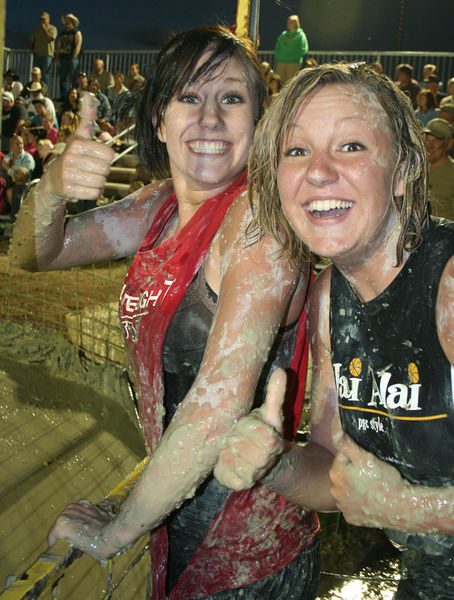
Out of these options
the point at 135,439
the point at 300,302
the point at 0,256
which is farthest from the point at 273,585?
the point at 0,256

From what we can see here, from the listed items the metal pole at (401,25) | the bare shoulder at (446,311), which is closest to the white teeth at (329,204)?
the bare shoulder at (446,311)

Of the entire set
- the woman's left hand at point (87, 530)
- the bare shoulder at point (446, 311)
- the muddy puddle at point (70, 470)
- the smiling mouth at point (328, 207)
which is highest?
the smiling mouth at point (328, 207)

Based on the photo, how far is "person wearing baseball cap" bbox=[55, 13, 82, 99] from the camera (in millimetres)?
11492

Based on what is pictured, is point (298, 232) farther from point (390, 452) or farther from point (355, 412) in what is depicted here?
point (390, 452)

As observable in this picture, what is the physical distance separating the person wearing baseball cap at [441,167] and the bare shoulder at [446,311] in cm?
408

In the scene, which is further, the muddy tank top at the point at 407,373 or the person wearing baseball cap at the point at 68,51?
the person wearing baseball cap at the point at 68,51

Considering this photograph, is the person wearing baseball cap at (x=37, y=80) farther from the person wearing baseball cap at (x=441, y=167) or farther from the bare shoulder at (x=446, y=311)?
the bare shoulder at (x=446, y=311)

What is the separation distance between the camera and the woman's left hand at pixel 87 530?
147 centimetres

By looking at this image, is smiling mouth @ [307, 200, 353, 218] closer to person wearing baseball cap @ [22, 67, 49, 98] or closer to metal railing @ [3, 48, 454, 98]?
metal railing @ [3, 48, 454, 98]

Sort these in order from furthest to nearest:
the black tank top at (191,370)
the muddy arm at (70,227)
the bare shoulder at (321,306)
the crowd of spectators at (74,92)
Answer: the crowd of spectators at (74,92), the muddy arm at (70,227), the bare shoulder at (321,306), the black tank top at (191,370)

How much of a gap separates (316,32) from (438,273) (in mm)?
10928

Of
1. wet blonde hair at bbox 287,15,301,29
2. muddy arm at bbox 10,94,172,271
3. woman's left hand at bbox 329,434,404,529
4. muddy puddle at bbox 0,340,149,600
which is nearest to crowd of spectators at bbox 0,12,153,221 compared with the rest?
wet blonde hair at bbox 287,15,301,29

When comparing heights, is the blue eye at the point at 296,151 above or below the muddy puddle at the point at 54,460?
above

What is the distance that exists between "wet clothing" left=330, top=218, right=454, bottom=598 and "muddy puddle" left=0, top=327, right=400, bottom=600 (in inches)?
40.2
